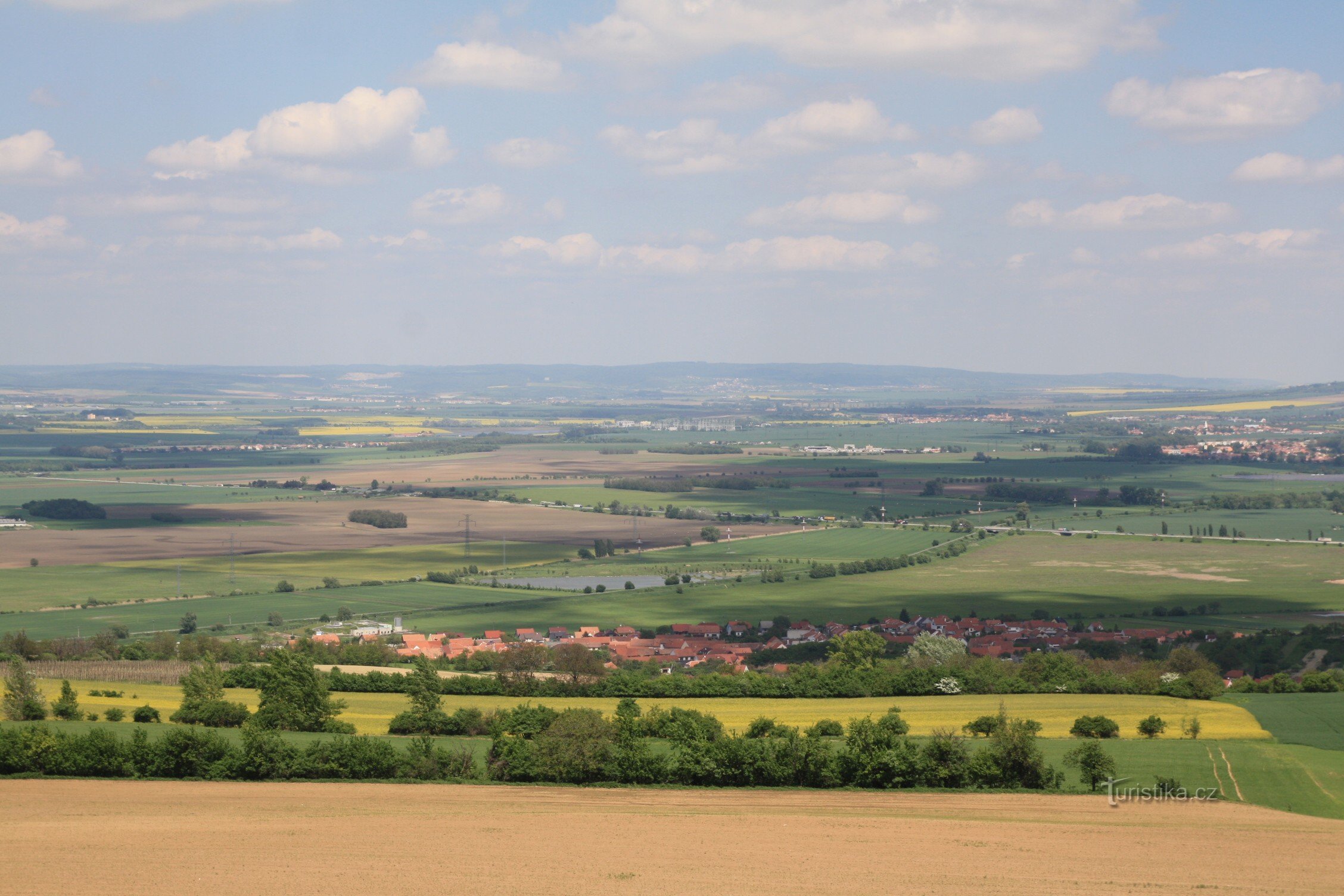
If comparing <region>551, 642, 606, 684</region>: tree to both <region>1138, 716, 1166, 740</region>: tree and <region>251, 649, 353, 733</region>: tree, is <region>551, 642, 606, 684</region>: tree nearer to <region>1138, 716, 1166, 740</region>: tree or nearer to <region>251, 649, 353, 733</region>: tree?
<region>251, 649, 353, 733</region>: tree

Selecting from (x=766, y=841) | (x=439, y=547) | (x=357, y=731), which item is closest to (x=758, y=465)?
(x=439, y=547)

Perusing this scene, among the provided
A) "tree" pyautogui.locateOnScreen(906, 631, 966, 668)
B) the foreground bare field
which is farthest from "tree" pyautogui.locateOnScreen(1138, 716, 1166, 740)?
"tree" pyautogui.locateOnScreen(906, 631, 966, 668)

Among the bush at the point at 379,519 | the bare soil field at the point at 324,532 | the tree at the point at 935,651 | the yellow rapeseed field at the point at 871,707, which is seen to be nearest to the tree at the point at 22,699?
the yellow rapeseed field at the point at 871,707

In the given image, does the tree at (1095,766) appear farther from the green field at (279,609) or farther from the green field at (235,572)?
the green field at (235,572)

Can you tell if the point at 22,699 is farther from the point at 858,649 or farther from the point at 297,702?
the point at 858,649

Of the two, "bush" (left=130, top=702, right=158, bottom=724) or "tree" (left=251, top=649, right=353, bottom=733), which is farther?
"bush" (left=130, top=702, right=158, bottom=724)

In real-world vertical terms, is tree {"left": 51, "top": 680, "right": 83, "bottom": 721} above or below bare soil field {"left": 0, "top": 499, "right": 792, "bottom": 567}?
above
